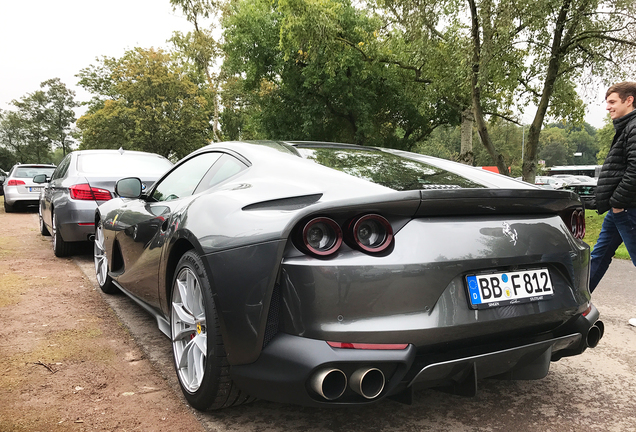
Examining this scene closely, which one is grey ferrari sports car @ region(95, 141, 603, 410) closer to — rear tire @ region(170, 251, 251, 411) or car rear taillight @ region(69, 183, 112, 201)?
rear tire @ region(170, 251, 251, 411)

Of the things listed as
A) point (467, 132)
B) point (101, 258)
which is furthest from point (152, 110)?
point (101, 258)

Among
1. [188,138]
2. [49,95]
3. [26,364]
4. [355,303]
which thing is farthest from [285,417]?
[49,95]

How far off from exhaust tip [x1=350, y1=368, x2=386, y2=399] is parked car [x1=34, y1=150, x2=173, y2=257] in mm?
5099

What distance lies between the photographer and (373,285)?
1906 mm

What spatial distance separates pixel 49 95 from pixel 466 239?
8300cm

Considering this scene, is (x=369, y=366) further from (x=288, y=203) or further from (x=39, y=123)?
(x=39, y=123)

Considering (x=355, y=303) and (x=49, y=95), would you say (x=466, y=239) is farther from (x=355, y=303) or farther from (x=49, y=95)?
(x=49, y=95)

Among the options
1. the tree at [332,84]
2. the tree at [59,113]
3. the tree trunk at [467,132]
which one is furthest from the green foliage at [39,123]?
the tree trunk at [467,132]

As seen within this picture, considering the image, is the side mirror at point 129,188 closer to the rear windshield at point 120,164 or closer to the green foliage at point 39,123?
the rear windshield at point 120,164

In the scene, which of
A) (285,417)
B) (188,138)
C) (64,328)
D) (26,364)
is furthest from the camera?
(188,138)

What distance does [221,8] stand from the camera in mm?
33062

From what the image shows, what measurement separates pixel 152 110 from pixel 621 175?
37202mm

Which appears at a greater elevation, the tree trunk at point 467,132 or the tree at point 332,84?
the tree at point 332,84

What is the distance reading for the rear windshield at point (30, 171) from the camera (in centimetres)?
1544
